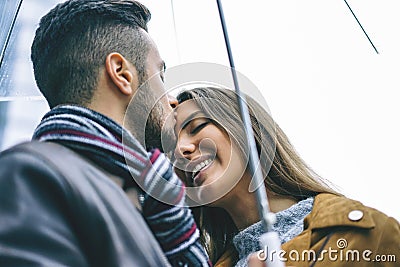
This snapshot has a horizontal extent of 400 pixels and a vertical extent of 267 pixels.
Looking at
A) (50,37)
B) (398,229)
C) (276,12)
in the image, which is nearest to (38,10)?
(50,37)

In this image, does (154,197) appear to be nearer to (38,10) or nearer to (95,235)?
(95,235)

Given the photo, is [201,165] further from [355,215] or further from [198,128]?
[355,215]

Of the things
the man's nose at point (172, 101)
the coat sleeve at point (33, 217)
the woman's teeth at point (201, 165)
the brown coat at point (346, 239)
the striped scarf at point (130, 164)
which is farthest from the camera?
the woman's teeth at point (201, 165)

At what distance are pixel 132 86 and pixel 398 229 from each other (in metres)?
0.64

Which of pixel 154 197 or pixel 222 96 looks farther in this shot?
pixel 222 96

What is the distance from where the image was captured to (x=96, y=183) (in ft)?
2.37

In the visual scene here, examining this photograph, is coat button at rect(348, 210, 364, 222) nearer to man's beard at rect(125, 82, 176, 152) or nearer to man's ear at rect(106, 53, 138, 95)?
man's beard at rect(125, 82, 176, 152)

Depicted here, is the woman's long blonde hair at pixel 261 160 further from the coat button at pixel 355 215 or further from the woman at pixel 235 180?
the coat button at pixel 355 215

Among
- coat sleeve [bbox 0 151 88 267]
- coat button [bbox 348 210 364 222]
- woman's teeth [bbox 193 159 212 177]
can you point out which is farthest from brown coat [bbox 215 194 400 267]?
coat sleeve [bbox 0 151 88 267]

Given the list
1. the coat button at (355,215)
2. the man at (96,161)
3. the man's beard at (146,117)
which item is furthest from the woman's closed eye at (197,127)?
the coat button at (355,215)

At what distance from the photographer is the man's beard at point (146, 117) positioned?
1.04 meters

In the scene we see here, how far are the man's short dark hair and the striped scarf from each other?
5.1 inches

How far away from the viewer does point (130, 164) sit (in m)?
0.86

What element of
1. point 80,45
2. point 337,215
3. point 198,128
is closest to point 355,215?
point 337,215
